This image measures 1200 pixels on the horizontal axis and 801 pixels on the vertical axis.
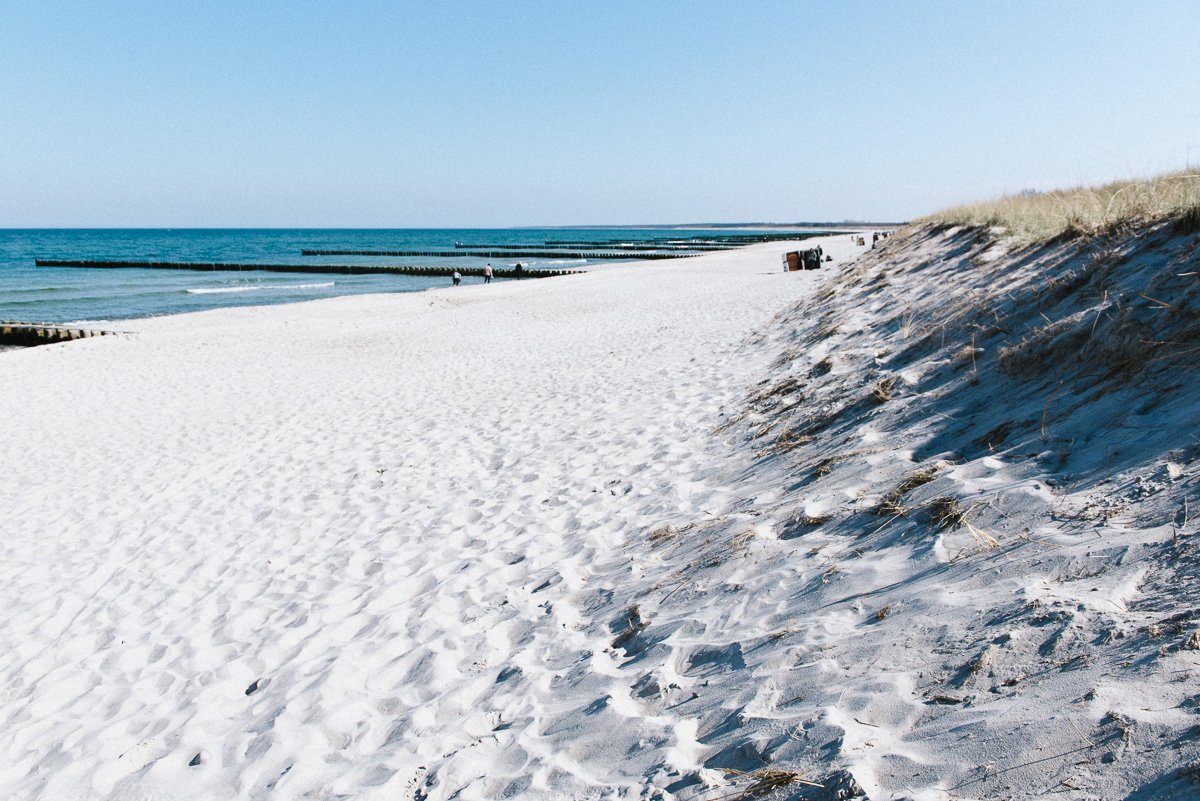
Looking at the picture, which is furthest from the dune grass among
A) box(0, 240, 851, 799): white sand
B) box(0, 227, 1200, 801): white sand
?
box(0, 240, 851, 799): white sand

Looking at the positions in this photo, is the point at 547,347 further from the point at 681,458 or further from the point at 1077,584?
the point at 1077,584

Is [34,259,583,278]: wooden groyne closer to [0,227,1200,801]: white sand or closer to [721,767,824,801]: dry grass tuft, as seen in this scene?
[0,227,1200,801]: white sand

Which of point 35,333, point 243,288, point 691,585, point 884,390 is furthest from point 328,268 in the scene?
point 691,585

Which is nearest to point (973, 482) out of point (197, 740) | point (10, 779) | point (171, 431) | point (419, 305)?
point (197, 740)

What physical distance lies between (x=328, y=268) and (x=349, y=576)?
5597cm

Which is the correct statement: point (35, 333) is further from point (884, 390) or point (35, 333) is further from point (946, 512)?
point (946, 512)

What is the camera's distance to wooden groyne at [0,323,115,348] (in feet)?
73.8

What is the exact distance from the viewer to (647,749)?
8.56ft

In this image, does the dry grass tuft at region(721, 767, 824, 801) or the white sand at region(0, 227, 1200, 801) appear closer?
the dry grass tuft at region(721, 767, 824, 801)

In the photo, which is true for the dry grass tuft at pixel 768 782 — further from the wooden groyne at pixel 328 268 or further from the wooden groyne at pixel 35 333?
the wooden groyne at pixel 328 268

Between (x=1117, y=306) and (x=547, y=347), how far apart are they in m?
11.3

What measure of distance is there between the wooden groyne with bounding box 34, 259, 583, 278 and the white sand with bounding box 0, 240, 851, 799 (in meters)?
35.6

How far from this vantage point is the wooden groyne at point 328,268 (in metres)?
49.0

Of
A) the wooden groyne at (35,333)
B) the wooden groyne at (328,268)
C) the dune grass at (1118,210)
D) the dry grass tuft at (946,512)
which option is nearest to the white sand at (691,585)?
the dry grass tuft at (946,512)
